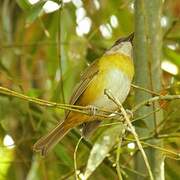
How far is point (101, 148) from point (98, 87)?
2.74 feet

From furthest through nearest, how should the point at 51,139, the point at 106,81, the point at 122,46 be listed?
the point at 122,46 < the point at 106,81 < the point at 51,139

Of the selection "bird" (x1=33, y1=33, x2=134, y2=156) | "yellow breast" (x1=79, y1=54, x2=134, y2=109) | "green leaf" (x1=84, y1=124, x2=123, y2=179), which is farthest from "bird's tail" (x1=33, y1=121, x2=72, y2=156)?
"green leaf" (x1=84, y1=124, x2=123, y2=179)

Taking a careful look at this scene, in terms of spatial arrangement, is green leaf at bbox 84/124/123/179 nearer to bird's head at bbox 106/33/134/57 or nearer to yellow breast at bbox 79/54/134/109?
yellow breast at bbox 79/54/134/109

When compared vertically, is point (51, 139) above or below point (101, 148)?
above

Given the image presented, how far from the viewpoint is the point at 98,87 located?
108 inches

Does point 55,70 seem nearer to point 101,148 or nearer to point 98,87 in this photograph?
point 98,87

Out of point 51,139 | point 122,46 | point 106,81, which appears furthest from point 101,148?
point 122,46

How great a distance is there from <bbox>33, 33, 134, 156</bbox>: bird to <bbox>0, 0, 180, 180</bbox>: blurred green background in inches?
2.9

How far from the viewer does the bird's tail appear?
2.40 meters

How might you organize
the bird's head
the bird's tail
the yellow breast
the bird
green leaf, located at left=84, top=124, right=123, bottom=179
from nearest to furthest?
1. green leaf, located at left=84, top=124, right=123, bottom=179
2. the bird's tail
3. the bird
4. the yellow breast
5. the bird's head

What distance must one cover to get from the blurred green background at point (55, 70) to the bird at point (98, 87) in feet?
0.24

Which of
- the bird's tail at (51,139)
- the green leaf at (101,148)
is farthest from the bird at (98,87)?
the green leaf at (101,148)

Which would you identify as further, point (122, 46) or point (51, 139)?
point (122, 46)

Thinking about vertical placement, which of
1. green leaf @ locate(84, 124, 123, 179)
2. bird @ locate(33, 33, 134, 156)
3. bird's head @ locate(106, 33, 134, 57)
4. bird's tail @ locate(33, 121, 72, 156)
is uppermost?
bird's head @ locate(106, 33, 134, 57)
